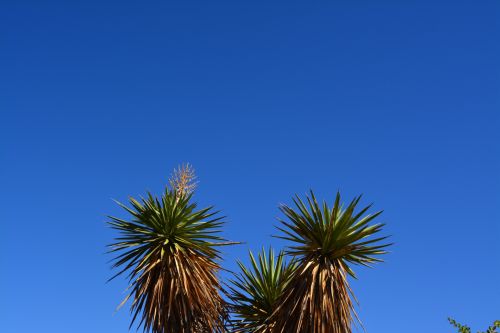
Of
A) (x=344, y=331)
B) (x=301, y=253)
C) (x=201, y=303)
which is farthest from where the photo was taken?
(x=201, y=303)

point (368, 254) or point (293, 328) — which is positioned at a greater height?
point (368, 254)

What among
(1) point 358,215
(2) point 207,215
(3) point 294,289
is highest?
(2) point 207,215

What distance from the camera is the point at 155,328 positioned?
1369 cm

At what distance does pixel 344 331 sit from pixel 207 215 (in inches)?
179

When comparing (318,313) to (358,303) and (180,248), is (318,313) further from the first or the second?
(180,248)

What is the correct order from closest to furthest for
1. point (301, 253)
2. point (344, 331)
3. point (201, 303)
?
1. point (344, 331)
2. point (301, 253)
3. point (201, 303)

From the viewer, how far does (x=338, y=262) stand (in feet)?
41.9

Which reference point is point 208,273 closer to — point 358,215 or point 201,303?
point 201,303

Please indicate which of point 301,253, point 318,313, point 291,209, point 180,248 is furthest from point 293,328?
point 180,248

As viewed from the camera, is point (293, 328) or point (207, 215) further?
point (207, 215)

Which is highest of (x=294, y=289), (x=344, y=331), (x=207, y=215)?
(x=207, y=215)

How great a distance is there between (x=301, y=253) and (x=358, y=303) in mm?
1571

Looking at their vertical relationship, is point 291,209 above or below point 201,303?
above

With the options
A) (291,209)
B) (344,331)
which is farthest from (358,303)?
(291,209)
